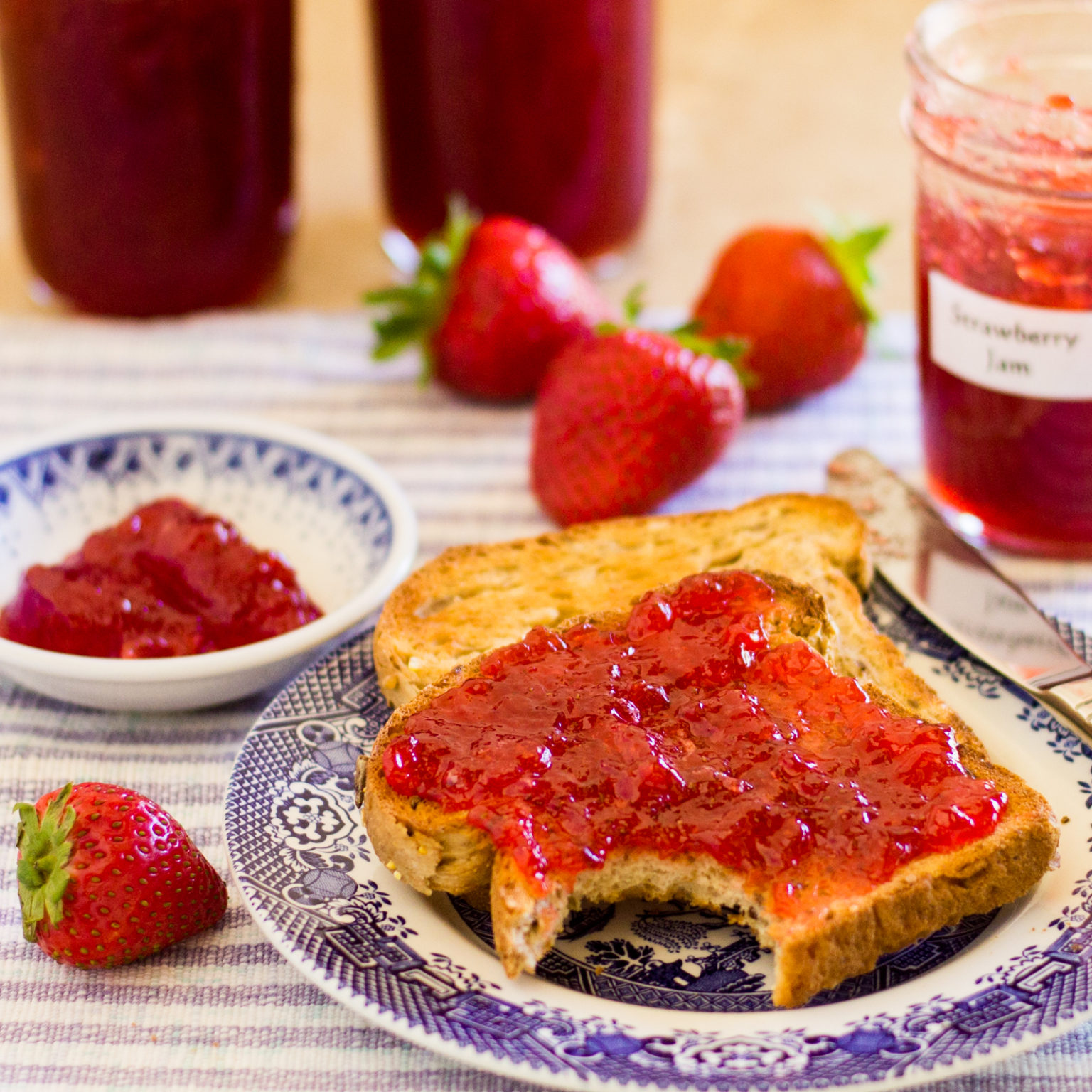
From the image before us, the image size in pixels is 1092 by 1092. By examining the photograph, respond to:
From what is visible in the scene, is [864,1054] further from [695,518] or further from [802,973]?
[695,518]

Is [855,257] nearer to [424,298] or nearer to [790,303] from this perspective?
[790,303]

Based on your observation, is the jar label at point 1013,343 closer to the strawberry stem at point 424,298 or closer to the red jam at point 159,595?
the strawberry stem at point 424,298

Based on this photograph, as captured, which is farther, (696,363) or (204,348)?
(204,348)

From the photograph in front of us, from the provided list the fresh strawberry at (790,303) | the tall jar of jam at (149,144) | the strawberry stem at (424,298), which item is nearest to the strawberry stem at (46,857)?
the strawberry stem at (424,298)

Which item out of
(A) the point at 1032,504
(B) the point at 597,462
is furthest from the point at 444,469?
(A) the point at 1032,504

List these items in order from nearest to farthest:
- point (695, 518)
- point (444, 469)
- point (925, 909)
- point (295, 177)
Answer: point (925, 909)
point (695, 518)
point (444, 469)
point (295, 177)
